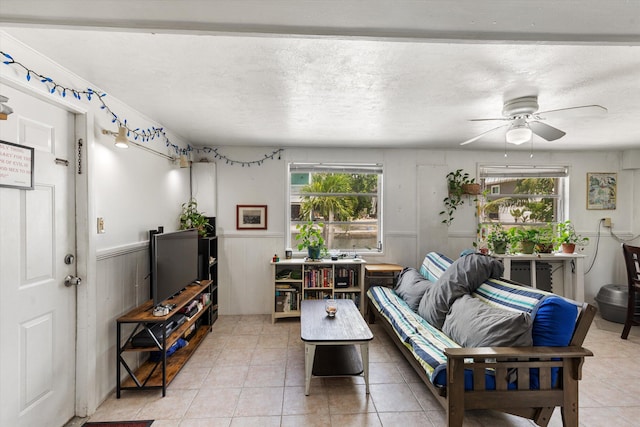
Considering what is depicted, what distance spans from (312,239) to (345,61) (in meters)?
2.72

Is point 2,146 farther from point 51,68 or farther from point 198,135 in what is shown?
point 198,135

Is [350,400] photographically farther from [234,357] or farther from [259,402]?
[234,357]

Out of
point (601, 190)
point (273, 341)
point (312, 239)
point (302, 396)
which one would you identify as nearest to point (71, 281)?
point (302, 396)

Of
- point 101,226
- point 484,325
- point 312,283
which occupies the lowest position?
point 312,283

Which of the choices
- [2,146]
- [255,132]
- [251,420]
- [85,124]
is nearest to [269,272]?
[255,132]

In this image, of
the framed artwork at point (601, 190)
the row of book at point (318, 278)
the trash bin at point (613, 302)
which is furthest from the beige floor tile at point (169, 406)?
the framed artwork at point (601, 190)

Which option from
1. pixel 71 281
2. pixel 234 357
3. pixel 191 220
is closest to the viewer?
pixel 71 281

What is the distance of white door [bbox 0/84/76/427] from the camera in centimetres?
164

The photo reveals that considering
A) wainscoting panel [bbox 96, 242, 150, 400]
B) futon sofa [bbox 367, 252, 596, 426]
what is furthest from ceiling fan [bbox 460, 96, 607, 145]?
wainscoting panel [bbox 96, 242, 150, 400]

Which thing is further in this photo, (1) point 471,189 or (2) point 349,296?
(1) point 471,189

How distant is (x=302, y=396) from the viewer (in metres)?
2.33

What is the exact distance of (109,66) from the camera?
1.90m

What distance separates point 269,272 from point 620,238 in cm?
509

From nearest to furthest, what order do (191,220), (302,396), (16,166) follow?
(16,166), (302,396), (191,220)
